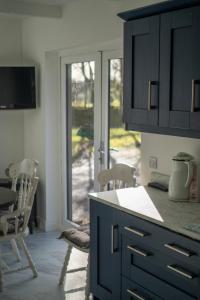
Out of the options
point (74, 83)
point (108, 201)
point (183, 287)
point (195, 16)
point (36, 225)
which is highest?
point (195, 16)

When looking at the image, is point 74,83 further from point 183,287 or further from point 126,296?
point 183,287

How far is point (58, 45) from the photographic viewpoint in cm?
475

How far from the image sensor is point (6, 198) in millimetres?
3590

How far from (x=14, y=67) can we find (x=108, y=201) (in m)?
2.66

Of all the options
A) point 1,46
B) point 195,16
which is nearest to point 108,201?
point 195,16

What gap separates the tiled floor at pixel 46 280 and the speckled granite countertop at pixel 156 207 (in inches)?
39.3

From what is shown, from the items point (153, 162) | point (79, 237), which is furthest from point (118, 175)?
point (79, 237)

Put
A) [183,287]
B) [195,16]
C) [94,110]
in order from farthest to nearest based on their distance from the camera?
1. [94,110]
2. [195,16]
3. [183,287]

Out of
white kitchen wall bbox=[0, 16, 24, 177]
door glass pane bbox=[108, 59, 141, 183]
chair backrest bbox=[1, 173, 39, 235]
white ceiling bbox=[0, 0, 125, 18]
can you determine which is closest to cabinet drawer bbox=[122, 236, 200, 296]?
chair backrest bbox=[1, 173, 39, 235]

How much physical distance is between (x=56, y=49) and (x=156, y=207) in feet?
8.45

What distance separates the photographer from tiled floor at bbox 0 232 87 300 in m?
3.64

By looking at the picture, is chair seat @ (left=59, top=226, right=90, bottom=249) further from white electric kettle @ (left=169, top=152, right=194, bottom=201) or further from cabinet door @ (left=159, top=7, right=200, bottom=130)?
cabinet door @ (left=159, top=7, right=200, bottom=130)

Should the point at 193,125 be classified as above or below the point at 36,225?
above

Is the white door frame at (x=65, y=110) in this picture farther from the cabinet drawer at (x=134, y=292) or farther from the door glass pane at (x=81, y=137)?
the cabinet drawer at (x=134, y=292)
